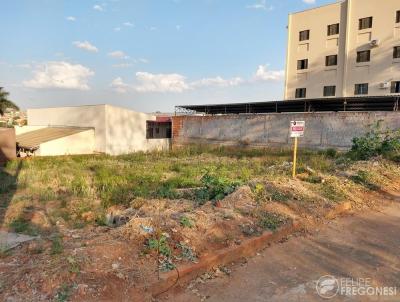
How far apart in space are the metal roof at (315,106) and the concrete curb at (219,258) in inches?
623

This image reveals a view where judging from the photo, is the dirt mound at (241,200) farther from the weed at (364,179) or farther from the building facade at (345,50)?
the building facade at (345,50)

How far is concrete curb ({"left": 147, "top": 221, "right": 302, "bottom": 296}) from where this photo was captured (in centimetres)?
314

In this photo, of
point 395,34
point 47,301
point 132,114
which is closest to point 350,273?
point 47,301

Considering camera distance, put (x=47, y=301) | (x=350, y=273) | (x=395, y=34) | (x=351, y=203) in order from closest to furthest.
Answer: (x=47, y=301) → (x=350, y=273) → (x=351, y=203) → (x=395, y=34)

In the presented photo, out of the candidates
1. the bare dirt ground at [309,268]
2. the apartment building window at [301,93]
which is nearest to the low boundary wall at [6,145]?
the bare dirt ground at [309,268]

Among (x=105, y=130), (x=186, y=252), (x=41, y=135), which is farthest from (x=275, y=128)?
(x=41, y=135)

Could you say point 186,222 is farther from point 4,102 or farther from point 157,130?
point 4,102

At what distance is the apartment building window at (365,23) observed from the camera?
91.3 feet

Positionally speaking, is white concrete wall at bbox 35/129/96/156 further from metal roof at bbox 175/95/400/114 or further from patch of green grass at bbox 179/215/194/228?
patch of green grass at bbox 179/215/194/228

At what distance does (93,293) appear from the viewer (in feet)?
9.26

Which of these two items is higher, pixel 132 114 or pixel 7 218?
pixel 132 114

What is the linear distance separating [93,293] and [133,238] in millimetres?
992

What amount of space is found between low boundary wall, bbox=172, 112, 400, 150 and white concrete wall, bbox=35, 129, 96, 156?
7.28m

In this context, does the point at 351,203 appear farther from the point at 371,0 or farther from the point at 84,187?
the point at 371,0
